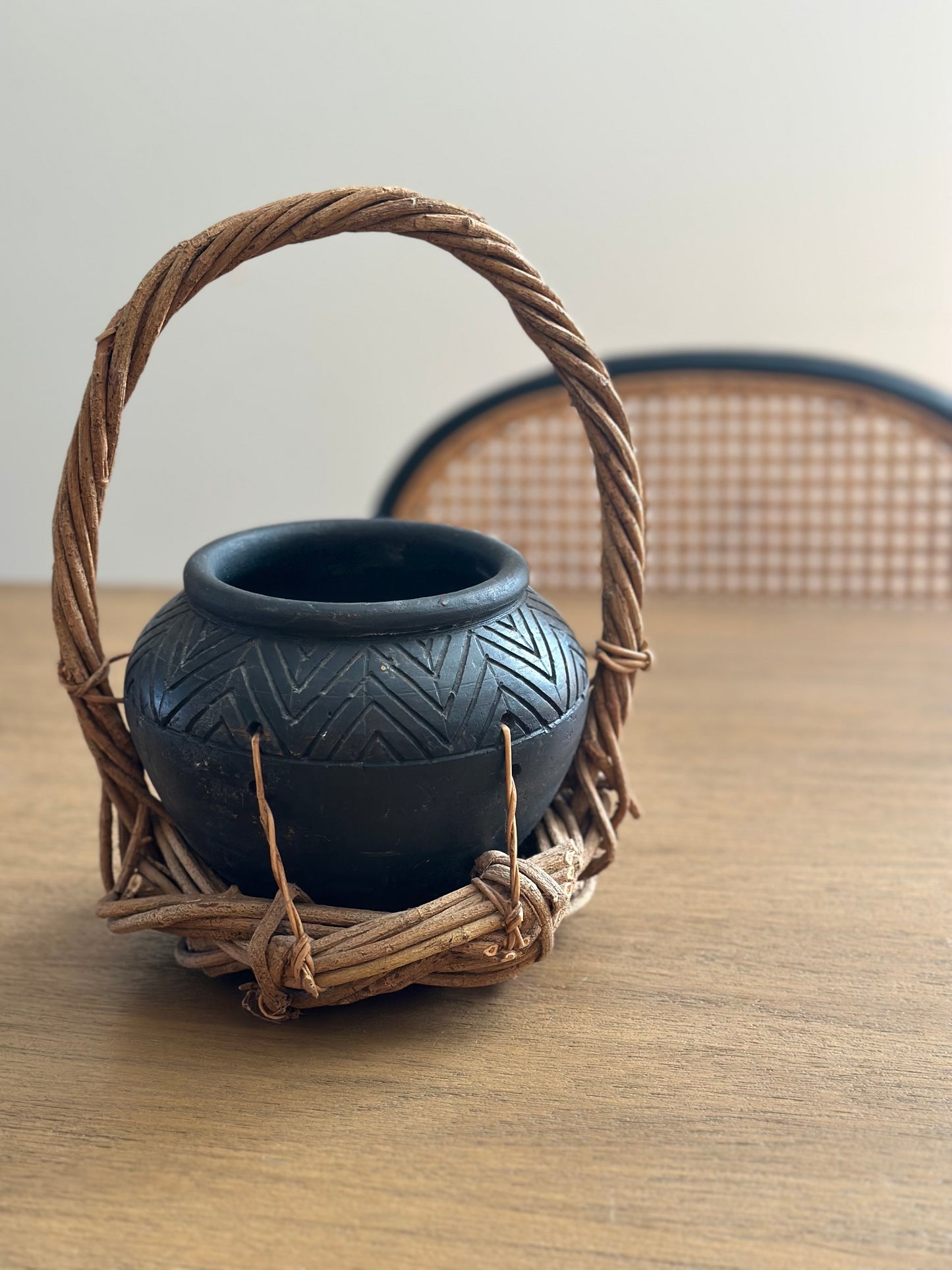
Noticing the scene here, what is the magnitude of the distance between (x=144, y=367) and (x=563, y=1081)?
35 cm

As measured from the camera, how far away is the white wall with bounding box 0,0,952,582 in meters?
1.48

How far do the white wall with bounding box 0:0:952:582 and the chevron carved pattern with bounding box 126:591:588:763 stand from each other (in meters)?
1.23

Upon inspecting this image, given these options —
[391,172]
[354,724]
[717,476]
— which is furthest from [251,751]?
[391,172]

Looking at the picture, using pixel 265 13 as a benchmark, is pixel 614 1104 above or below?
below

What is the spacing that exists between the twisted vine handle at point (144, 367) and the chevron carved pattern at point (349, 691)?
0.05 metres

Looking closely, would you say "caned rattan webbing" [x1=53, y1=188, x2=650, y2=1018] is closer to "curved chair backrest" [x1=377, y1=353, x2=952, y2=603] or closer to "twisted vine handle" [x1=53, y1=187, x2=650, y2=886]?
"twisted vine handle" [x1=53, y1=187, x2=650, y2=886]

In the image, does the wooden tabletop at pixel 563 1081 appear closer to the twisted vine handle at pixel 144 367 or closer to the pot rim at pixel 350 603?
the twisted vine handle at pixel 144 367

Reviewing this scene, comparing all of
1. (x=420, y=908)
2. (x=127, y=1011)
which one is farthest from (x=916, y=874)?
(x=127, y=1011)

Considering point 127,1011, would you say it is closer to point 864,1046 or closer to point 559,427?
point 864,1046

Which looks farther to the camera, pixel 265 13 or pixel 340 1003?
pixel 265 13

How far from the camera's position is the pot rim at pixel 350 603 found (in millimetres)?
458

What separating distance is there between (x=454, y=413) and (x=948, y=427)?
0.45 metres

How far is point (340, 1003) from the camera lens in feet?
1.60

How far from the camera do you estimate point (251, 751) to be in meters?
0.45
